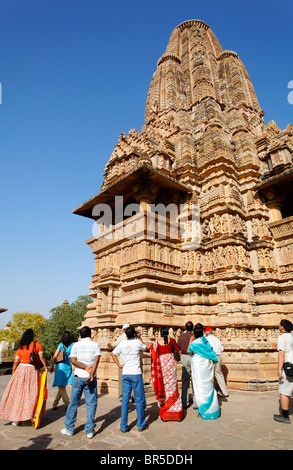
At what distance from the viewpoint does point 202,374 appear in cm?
540

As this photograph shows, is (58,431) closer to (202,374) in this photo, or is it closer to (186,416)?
(186,416)

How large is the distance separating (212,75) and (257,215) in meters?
14.8

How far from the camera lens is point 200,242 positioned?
1203cm

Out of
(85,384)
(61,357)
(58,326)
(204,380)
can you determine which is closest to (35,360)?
(61,357)

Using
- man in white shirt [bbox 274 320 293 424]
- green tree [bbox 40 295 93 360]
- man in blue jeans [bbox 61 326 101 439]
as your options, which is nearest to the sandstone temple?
man in white shirt [bbox 274 320 293 424]

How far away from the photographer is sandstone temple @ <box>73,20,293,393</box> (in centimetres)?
966

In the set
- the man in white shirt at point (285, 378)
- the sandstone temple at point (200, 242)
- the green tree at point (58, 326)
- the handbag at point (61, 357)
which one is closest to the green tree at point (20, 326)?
the green tree at point (58, 326)

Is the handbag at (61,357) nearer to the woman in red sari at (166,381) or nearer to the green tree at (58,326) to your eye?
the woman in red sari at (166,381)

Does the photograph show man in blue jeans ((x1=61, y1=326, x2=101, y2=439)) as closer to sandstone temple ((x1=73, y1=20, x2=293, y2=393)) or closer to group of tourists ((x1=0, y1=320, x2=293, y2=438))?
group of tourists ((x1=0, y1=320, x2=293, y2=438))

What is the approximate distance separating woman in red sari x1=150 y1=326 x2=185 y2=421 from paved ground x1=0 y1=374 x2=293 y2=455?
186mm

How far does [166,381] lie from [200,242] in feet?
24.5

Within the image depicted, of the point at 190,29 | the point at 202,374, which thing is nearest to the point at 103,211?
the point at 202,374

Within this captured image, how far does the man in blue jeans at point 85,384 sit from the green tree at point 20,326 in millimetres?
42103

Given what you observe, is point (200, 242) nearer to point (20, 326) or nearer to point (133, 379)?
point (133, 379)
